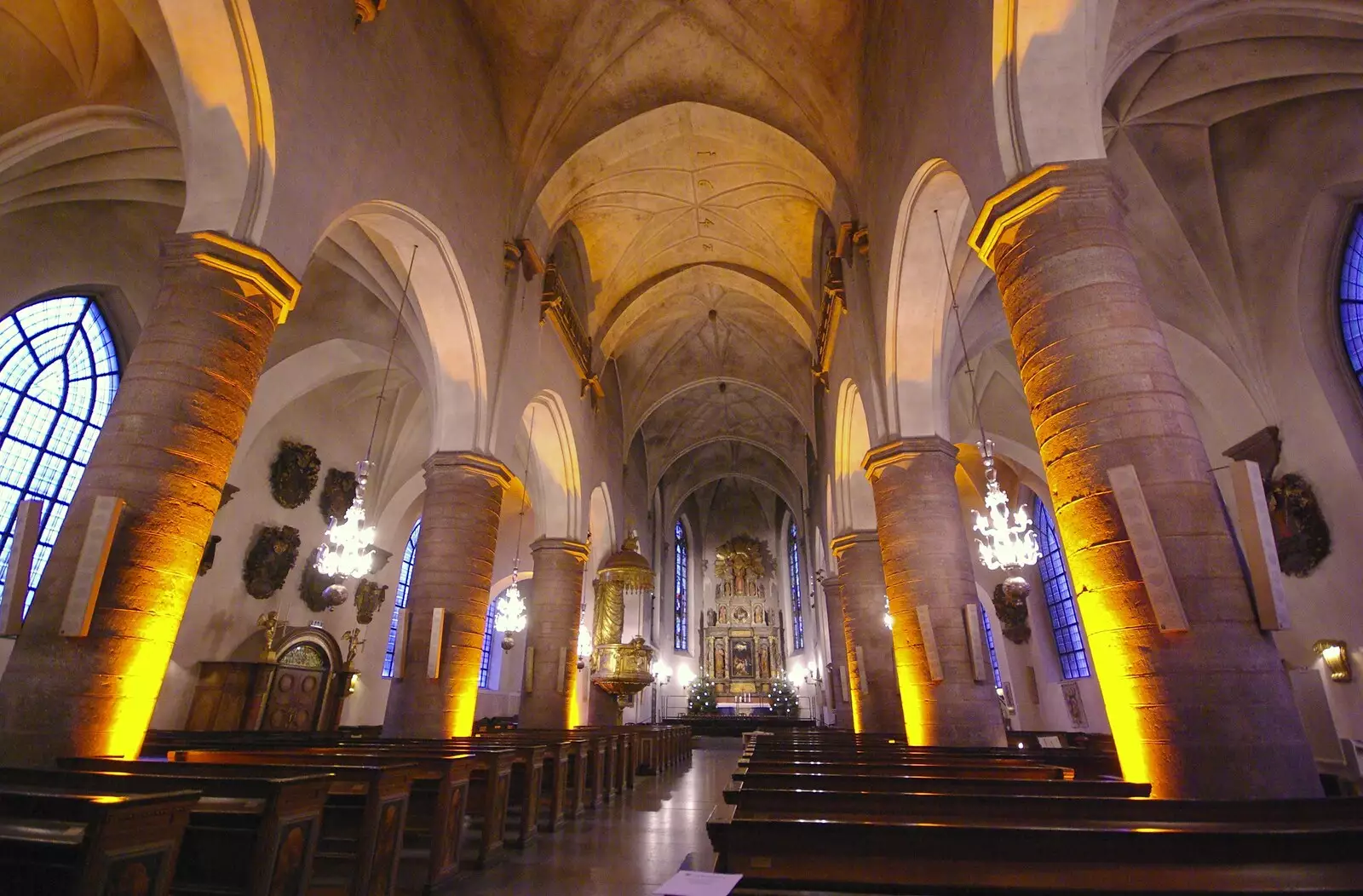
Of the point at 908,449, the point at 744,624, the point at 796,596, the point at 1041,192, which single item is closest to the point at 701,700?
the point at 744,624

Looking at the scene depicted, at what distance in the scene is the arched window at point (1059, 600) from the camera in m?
14.9

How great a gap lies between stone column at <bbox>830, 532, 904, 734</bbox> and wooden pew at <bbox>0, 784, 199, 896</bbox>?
31.4 ft

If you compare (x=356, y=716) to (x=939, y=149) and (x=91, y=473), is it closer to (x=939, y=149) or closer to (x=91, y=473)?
(x=91, y=473)

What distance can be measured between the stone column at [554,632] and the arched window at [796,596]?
1521cm

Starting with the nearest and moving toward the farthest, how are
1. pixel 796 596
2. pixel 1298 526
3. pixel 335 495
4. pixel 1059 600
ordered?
pixel 1298 526, pixel 335 495, pixel 1059 600, pixel 796 596

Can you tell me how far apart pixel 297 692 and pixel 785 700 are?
60.2ft

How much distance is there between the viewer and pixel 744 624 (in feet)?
Answer: 96.0

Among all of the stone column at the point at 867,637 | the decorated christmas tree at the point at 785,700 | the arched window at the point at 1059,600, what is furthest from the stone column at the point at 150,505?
the decorated christmas tree at the point at 785,700

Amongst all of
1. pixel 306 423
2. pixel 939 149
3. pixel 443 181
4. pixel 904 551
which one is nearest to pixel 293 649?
pixel 306 423

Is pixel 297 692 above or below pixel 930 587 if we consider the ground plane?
below

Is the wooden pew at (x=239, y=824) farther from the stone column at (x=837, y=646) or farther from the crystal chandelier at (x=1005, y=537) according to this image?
the stone column at (x=837, y=646)

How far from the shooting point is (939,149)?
650 cm

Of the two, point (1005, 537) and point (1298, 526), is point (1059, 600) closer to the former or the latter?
point (1298, 526)

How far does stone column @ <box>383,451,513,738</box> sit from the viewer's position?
7.86 meters
